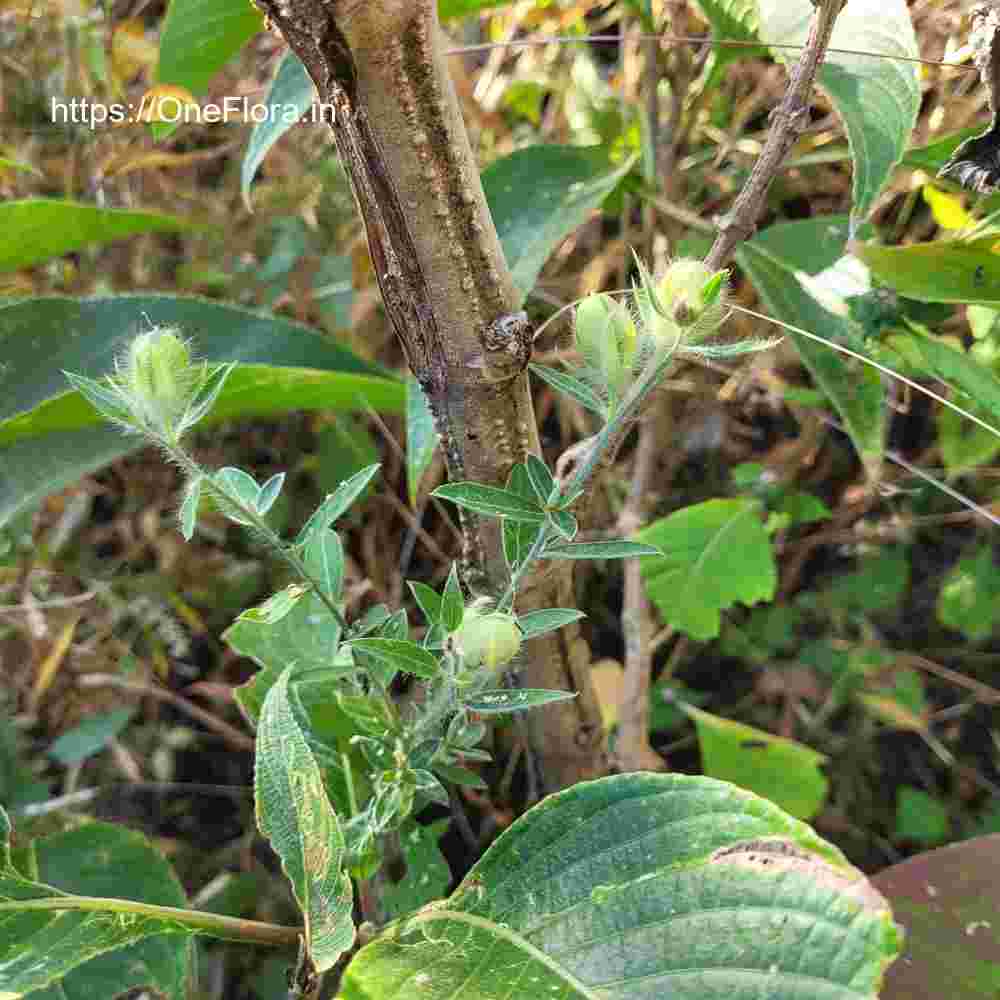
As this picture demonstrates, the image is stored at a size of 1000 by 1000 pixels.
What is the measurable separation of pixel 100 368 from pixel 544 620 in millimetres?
681

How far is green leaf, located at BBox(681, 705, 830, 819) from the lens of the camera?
1252 mm

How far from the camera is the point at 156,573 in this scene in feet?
4.62

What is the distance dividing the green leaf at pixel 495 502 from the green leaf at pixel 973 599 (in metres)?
0.98

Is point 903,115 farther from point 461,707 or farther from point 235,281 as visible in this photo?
point 235,281

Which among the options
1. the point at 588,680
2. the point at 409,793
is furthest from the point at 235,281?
the point at 409,793

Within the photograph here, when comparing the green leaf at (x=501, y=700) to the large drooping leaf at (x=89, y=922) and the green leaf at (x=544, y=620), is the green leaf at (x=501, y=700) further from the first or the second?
the large drooping leaf at (x=89, y=922)

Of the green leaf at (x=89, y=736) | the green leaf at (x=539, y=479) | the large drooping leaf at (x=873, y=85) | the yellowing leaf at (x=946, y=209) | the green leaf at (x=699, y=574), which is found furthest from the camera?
the green leaf at (x=89, y=736)

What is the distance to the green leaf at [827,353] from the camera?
3.10 feet

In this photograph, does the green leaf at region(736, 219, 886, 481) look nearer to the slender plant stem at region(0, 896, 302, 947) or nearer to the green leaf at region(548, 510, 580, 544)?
the green leaf at region(548, 510, 580, 544)

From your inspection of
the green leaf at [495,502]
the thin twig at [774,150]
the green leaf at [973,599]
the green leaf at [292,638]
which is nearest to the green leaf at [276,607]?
the green leaf at [495,502]

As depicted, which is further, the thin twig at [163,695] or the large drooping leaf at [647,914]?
the thin twig at [163,695]

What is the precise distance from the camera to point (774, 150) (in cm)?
65

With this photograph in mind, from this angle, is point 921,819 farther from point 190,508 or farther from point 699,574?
point 190,508

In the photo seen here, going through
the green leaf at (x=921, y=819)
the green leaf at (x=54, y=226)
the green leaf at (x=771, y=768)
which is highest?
the green leaf at (x=54, y=226)
